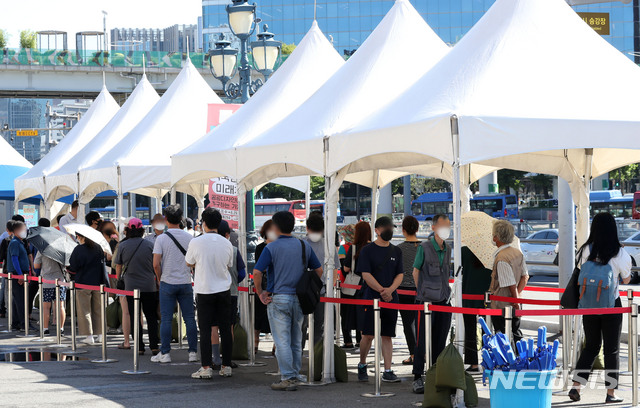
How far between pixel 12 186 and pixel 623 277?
19.8 metres

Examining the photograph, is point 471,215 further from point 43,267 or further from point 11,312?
point 11,312

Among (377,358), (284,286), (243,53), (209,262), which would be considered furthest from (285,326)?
(243,53)

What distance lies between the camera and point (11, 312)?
16.1 m

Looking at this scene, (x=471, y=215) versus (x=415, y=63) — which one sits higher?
(x=415, y=63)

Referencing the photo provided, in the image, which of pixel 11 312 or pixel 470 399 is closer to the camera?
pixel 470 399

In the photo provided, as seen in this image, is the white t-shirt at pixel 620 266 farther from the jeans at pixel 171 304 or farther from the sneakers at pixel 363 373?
the jeans at pixel 171 304

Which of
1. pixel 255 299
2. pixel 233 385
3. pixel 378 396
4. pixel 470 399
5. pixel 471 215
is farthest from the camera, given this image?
pixel 255 299

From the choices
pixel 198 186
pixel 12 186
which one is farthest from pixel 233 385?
pixel 12 186

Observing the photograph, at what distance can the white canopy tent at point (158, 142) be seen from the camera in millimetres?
16969

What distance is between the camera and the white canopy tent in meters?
17.0

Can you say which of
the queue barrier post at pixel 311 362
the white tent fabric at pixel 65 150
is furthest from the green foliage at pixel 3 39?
the queue barrier post at pixel 311 362

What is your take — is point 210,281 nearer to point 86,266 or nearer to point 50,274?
point 86,266

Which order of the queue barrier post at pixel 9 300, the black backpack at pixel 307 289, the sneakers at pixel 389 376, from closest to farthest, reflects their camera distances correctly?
the black backpack at pixel 307 289, the sneakers at pixel 389 376, the queue barrier post at pixel 9 300

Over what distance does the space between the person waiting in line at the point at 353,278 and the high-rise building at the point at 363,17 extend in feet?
242
